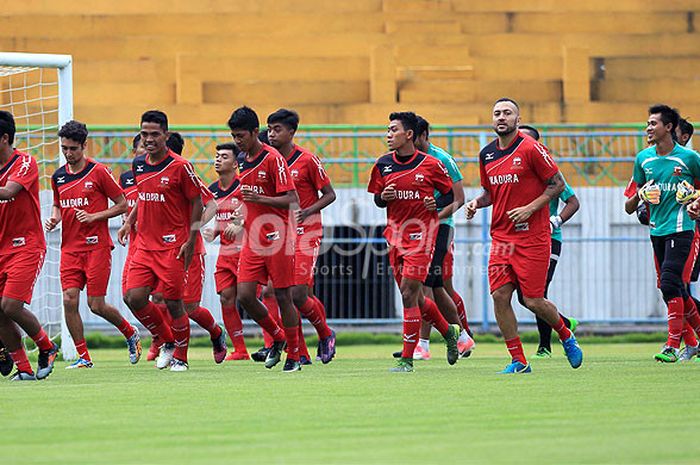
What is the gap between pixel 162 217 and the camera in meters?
12.0

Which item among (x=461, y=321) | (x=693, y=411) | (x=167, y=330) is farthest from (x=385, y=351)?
(x=693, y=411)

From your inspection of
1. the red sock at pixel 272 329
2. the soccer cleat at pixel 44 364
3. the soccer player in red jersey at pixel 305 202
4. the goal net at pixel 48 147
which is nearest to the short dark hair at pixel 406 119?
the soccer player in red jersey at pixel 305 202

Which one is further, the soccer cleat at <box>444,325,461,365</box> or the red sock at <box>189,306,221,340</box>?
the red sock at <box>189,306,221,340</box>

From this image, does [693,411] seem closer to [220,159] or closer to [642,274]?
[220,159]

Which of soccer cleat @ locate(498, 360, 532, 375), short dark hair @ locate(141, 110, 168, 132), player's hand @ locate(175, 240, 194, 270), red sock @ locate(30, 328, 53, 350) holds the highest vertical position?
short dark hair @ locate(141, 110, 168, 132)

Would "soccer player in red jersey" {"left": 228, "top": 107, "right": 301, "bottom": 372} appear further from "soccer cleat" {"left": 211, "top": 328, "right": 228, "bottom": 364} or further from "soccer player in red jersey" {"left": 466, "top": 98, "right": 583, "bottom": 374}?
"soccer cleat" {"left": 211, "top": 328, "right": 228, "bottom": 364}

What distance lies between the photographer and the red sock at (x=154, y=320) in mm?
12336

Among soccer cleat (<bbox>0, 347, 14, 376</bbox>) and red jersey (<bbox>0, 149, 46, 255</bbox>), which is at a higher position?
red jersey (<bbox>0, 149, 46, 255</bbox>)

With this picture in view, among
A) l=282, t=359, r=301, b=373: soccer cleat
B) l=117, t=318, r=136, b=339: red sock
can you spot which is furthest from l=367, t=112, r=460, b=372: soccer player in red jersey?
l=117, t=318, r=136, b=339: red sock

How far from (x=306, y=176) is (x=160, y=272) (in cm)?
200

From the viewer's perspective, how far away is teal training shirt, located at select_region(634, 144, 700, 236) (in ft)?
41.2

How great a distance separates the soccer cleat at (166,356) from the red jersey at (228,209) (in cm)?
201

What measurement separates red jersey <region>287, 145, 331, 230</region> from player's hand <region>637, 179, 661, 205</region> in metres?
2.95

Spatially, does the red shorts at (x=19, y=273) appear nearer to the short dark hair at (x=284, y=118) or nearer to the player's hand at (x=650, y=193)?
the short dark hair at (x=284, y=118)
